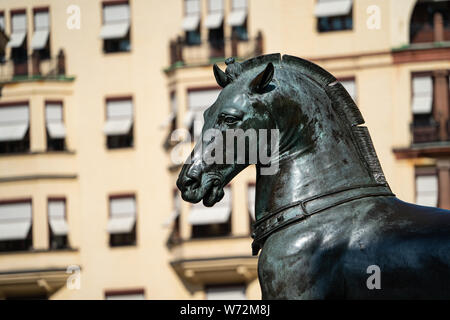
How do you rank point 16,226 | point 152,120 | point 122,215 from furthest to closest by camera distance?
point 152,120 → point 122,215 → point 16,226

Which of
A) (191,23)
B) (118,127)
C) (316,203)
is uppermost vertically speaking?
(191,23)

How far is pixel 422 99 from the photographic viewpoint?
148 feet

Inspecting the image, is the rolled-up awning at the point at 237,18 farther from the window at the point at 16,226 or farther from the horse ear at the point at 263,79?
the horse ear at the point at 263,79

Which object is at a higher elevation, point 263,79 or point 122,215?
point 263,79

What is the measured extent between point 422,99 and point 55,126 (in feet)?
44.3

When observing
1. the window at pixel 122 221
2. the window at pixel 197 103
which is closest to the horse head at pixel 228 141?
the window at pixel 197 103

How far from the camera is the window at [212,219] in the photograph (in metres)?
45.8

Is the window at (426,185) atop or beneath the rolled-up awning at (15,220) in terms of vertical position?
atop

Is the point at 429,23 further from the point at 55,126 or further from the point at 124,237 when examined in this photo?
the point at 55,126

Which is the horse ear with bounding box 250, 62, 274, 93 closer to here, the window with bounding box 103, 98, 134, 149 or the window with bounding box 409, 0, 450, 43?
the window with bounding box 409, 0, 450, 43

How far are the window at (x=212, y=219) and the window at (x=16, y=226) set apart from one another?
6.19 m

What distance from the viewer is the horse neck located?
328 inches

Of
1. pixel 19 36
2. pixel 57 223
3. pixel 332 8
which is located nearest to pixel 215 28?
pixel 332 8

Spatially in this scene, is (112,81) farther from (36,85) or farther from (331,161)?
(331,161)
